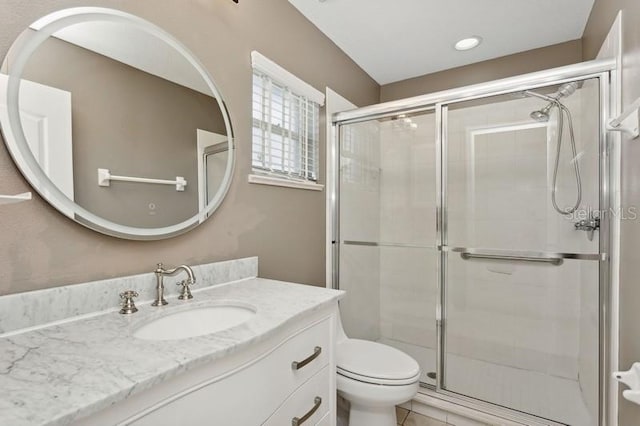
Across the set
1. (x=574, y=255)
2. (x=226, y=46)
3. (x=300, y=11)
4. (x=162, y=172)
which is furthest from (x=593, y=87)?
(x=162, y=172)

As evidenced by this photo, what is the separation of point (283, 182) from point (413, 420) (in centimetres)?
163

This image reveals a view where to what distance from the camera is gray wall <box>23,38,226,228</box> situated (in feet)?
3.18

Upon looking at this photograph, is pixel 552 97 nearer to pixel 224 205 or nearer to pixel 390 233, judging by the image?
pixel 390 233

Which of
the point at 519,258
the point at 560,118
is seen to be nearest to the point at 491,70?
the point at 560,118

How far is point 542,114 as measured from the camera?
1.95 m

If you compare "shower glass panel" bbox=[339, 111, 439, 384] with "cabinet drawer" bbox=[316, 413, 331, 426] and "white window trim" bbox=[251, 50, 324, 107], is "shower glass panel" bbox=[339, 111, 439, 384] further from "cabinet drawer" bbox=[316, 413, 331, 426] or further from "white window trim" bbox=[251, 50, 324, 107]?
"cabinet drawer" bbox=[316, 413, 331, 426]

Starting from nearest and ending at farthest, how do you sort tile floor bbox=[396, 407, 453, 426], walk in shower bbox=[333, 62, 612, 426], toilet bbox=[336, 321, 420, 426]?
1. toilet bbox=[336, 321, 420, 426]
2. walk in shower bbox=[333, 62, 612, 426]
3. tile floor bbox=[396, 407, 453, 426]

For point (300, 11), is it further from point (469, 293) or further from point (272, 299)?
point (469, 293)

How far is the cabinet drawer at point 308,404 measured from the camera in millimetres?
961

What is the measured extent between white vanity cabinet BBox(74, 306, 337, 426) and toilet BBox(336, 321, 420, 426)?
0.92 ft

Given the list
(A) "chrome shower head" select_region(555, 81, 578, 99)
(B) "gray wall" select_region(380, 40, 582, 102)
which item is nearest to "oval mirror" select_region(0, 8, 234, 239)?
(A) "chrome shower head" select_region(555, 81, 578, 99)

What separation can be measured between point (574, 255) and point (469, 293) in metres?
0.76

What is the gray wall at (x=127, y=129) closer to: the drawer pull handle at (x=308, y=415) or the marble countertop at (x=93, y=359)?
the marble countertop at (x=93, y=359)

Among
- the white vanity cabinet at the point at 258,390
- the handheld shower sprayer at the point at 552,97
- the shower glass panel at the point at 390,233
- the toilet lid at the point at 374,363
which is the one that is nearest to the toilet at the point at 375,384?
the toilet lid at the point at 374,363
